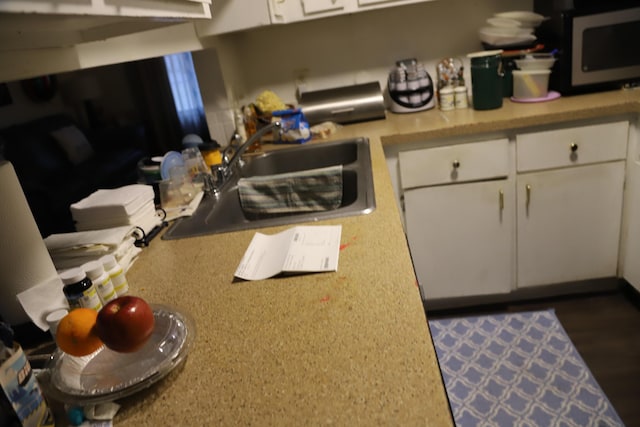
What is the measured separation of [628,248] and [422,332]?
5.49 ft

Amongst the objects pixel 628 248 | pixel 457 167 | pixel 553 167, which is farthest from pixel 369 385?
pixel 628 248

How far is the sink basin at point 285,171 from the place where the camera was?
3.88 ft

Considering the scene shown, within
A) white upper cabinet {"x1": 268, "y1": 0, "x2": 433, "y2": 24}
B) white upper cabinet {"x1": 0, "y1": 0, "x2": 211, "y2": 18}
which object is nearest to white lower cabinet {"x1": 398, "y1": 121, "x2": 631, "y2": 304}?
white upper cabinet {"x1": 268, "y1": 0, "x2": 433, "y2": 24}

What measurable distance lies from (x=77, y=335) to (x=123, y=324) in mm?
85

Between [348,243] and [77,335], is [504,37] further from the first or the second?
[77,335]

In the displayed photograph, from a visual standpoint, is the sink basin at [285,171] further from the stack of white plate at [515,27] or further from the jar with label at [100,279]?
the stack of white plate at [515,27]

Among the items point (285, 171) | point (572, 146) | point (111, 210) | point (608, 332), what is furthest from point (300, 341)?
point (608, 332)

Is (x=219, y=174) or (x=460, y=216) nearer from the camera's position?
(x=219, y=174)

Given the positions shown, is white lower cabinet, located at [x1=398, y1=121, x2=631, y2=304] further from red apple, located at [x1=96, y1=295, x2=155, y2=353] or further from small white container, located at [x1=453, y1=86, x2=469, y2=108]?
red apple, located at [x1=96, y1=295, x2=155, y2=353]

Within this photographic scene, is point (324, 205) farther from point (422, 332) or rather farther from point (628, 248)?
point (628, 248)

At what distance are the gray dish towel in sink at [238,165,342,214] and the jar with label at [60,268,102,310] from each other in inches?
34.3

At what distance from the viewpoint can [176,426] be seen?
0.59 m

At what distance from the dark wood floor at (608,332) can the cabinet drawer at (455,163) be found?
0.68 m

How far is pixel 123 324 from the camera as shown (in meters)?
0.63
